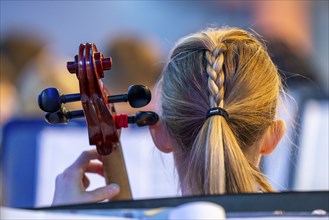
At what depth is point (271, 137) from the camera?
0.59m

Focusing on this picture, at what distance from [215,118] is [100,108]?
0.32ft

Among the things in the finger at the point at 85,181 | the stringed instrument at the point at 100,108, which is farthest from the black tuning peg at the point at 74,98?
the finger at the point at 85,181

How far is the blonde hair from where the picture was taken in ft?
1.78

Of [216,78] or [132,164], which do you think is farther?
[132,164]

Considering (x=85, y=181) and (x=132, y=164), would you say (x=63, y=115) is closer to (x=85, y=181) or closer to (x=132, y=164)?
(x=85, y=181)

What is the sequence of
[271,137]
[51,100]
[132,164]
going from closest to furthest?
[51,100] < [271,137] < [132,164]

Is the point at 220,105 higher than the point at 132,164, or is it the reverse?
the point at 220,105

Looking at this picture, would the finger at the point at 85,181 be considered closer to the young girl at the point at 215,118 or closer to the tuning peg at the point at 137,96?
the young girl at the point at 215,118

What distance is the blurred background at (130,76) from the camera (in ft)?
2.22

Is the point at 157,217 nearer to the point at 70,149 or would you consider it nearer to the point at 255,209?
the point at 255,209

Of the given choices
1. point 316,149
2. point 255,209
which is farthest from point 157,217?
point 316,149

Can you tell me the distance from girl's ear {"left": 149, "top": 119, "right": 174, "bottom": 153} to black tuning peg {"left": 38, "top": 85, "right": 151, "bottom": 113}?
0.27 feet

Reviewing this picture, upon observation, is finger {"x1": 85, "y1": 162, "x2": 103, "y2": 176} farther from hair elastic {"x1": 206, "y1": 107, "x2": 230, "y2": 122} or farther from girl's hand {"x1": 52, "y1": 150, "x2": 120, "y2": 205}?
hair elastic {"x1": 206, "y1": 107, "x2": 230, "y2": 122}

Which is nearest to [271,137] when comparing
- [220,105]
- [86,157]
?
[220,105]
